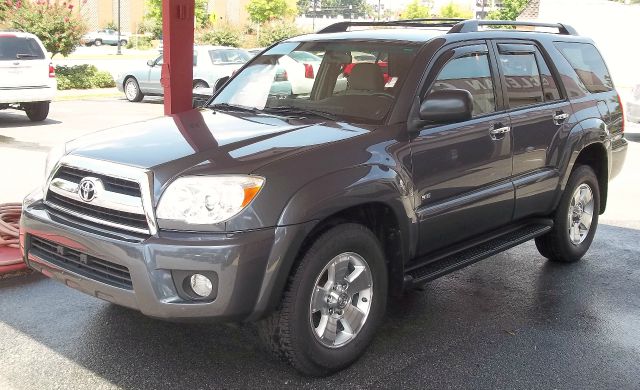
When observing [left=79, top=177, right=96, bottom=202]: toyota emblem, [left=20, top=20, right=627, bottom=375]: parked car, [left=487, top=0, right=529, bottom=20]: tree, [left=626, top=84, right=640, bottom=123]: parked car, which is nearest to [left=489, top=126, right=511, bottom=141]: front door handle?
[left=20, top=20, right=627, bottom=375]: parked car

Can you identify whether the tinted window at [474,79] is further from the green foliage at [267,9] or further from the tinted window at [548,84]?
the green foliage at [267,9]

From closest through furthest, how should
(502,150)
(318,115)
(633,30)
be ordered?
(318,115) < (502,150) < (633,30)

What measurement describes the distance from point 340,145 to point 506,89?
1.77 metres

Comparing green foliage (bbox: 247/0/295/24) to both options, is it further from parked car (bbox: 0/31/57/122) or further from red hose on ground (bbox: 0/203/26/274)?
red hose on ground (bbox: 0/203/26/274)

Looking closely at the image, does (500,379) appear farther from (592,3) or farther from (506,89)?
(592,3)

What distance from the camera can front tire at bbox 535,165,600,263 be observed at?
569 centimetres

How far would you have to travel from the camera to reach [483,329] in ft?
14.9

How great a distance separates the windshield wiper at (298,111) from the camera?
4352 mm

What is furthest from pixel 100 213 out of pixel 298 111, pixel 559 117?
pixel 559 117

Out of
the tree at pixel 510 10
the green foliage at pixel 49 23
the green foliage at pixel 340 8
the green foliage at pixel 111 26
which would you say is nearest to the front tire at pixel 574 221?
the green foliage at pixel 49 23

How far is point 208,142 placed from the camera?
3.82m

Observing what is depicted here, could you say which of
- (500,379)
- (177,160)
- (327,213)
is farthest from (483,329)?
(177,160)

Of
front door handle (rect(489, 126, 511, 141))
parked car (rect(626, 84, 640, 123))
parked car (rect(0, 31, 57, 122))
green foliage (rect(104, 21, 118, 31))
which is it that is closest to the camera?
front door handle (rect(489, 126, 511, 141))

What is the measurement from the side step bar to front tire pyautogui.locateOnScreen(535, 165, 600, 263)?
266 mm
